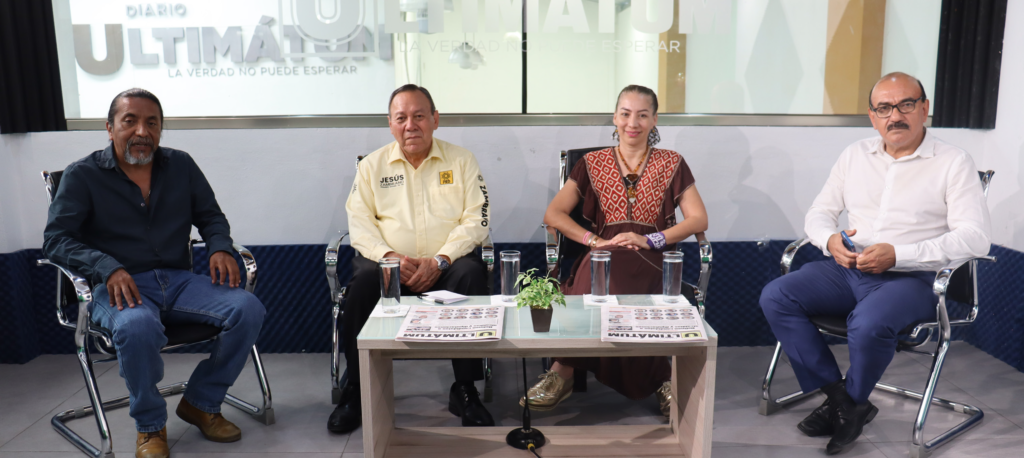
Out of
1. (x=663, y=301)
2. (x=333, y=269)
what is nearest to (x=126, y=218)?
(x=333, y=269)

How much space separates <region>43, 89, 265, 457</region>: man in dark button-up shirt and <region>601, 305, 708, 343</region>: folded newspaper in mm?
1436

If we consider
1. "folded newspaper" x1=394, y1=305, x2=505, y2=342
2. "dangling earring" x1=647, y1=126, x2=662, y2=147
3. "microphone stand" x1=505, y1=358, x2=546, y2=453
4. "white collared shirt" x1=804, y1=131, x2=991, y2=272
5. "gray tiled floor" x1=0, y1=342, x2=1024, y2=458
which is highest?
"dangling earring" x1=647, y1=126, x2=662, y2=147

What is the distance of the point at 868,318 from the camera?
2639mm

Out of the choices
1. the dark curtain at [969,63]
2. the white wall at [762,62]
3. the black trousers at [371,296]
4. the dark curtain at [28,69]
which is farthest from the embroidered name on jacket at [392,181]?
the dark curtain at [969,63]

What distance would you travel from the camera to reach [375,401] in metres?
2.35

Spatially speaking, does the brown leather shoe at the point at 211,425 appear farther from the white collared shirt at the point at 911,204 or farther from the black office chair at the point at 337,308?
the white collared shirt at the point at 911,204

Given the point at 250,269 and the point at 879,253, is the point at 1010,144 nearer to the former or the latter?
the point at 879,253

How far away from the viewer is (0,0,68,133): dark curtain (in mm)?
3605

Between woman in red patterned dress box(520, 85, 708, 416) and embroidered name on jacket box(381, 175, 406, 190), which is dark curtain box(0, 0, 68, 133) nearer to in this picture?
embroidered name on jacket box(381, 175, 406, 190)

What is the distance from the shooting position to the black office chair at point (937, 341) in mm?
2650

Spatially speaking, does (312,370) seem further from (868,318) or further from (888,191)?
Answer: (888,191)

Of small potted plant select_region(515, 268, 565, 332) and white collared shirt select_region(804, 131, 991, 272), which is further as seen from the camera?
white collared shirt select_region(804, 131, 991, 272)

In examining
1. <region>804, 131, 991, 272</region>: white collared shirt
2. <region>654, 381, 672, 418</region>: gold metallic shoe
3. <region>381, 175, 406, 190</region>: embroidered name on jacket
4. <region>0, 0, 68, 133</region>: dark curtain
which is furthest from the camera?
<region>0, 0, 68, 133</region>: dark curtain

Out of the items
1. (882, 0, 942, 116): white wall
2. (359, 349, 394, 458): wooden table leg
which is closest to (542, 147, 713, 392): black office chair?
(359, 349, 394, 458): wooden table leg
